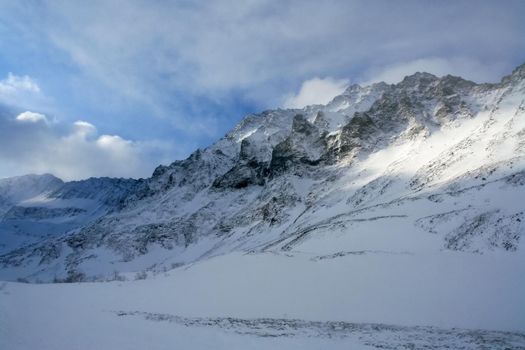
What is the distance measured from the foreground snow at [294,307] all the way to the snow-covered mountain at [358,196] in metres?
7.40

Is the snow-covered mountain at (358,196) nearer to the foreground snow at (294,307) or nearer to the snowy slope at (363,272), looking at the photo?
the snowy slope at (363,272)

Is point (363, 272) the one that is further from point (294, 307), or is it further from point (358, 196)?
point (358, 196)

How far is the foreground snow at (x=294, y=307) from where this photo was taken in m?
18.5

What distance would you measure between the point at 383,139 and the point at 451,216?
91.8m

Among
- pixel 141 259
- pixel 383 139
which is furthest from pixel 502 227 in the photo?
pixel 141 259

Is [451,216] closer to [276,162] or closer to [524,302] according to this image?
[524,302]

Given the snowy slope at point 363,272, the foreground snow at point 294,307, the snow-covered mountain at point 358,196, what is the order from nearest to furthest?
the foreground snow at point 294,307 → the snowy slope at point 363,272 → the snow-covered mountain at point 358,196

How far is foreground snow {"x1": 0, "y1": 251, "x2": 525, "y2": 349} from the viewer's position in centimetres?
1851

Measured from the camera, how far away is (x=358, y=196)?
10131 centimetres

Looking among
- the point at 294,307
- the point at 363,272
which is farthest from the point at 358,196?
the point at 294,307

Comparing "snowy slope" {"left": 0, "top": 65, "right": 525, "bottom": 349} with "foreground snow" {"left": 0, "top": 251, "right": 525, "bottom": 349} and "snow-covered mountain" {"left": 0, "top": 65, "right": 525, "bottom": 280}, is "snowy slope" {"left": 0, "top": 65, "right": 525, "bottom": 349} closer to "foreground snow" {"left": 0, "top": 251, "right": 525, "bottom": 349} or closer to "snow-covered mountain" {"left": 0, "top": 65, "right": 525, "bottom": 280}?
"foreground snow" {"left": 0, "top": 251, "right": 525, "bottom": 349}

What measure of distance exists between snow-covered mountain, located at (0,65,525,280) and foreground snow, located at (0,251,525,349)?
24.3 feet

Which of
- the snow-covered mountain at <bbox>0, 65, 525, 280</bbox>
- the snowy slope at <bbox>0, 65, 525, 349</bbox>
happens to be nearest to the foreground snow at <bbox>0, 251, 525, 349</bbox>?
the snowy slope at <bbox>0, 65, 525, 349</bbox>

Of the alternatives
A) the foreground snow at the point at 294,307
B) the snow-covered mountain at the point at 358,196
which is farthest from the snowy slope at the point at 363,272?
the snow-covered mountain at the point at 358,196
